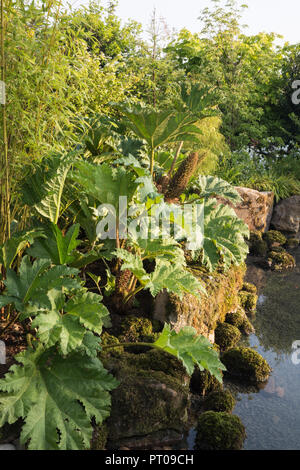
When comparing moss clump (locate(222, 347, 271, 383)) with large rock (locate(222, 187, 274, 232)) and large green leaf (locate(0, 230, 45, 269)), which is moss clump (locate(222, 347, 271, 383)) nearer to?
large green leaf (locate(0, 230, 45, 269))

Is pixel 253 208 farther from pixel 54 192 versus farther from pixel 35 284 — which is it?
pixel 35 284

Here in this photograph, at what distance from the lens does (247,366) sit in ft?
10.1

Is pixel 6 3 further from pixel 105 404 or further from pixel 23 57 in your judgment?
pixel 105 404

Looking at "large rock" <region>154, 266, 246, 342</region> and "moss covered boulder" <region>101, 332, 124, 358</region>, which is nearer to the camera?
"moss covered boulder" <region>101, 332, 124, 358</region>

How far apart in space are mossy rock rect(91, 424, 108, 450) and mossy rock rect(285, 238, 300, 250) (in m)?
5.85

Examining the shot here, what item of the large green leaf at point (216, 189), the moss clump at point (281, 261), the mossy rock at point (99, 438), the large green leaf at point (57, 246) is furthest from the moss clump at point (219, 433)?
the moss clump at point (281, 261)

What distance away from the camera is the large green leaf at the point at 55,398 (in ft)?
6.25

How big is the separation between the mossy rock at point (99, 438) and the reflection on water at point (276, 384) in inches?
33.5

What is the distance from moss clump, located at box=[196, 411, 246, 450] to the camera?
2303 millimetres

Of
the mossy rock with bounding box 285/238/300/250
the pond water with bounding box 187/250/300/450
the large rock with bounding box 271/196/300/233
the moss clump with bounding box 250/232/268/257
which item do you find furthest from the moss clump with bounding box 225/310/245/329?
the large rock with bounding box 271/196/300/233

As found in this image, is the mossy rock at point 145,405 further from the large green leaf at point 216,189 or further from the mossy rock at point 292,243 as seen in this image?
the mossy rock at point 292,243

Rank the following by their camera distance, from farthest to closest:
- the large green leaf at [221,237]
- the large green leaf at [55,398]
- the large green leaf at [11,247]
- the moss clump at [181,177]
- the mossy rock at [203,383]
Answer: the large green leaf at [221,237] < the moss clump at [181,177] < the mossy rock at [203,383] < the large green leaf at [11,247] < the large green leaf at [55,398]

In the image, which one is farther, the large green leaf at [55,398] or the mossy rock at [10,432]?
the mossy rock at [10,432]
